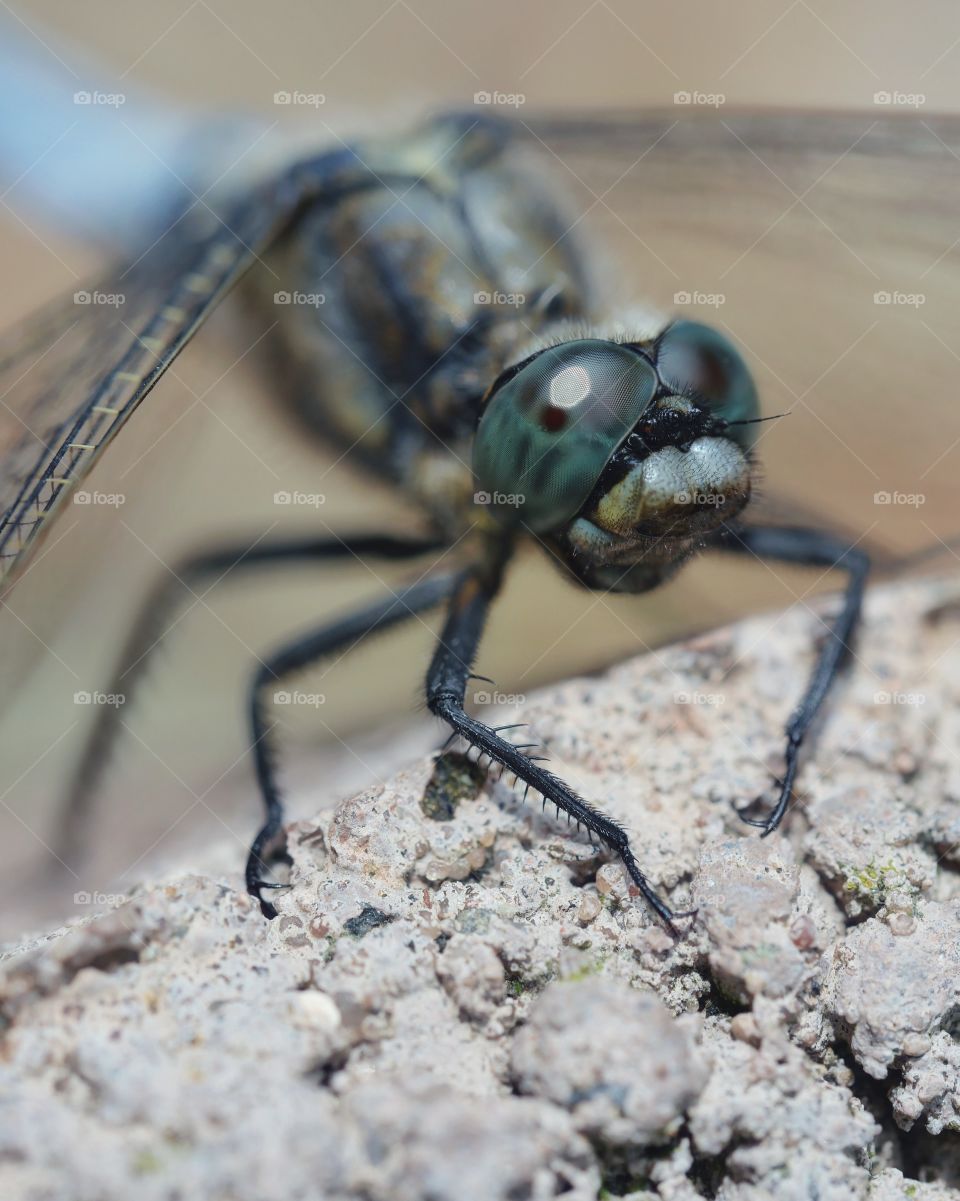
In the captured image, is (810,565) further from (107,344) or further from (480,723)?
(107,344)

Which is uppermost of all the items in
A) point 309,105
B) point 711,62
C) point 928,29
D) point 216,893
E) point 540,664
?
point 711,62

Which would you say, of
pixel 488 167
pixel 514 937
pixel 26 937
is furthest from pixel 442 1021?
pixel 488 167

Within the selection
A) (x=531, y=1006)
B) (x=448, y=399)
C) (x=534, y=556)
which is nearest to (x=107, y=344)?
(x=448, y=399)

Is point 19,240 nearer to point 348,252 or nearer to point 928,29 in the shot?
point 348,252

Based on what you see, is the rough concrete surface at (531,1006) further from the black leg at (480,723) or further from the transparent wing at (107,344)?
the transparent wing at (107,344)

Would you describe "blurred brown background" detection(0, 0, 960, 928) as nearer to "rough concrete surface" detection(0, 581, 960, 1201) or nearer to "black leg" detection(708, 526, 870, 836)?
"black leg" detection(708, 526, 870, 836)

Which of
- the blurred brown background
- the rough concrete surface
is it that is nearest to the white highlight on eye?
the blurred brown background
